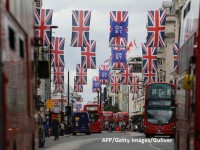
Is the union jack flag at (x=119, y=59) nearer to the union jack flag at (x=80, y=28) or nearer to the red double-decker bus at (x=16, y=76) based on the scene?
the union jack flag at (x=80, y=28)

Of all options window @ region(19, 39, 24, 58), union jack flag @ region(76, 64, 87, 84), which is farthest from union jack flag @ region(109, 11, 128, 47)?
window @ region(19, 39, 24, 58)

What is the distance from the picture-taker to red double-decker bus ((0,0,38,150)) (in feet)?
29.4

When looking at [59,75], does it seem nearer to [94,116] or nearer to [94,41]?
[94,41]

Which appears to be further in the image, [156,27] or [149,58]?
[149,58]

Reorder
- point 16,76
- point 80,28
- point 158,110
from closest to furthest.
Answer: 1. point 16,76
2. point 80,28
3. point 158,110

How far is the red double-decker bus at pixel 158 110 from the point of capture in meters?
50.9

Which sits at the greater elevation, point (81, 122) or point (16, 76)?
point (16, 76)

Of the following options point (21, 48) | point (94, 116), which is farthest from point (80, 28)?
point (94, 116)

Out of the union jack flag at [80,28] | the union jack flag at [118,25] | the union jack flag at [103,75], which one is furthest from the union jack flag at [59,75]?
the union jack flag at [103,75]

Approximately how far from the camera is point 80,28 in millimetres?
46344

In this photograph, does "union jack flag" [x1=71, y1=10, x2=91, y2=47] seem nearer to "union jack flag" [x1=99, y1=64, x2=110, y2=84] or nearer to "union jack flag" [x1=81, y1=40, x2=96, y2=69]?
"union jack flag" [x1=81, y1=40, x2=96, y2=69]

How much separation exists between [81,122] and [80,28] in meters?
33.5

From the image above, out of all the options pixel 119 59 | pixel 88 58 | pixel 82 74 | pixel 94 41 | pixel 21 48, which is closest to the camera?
pixel 21 48

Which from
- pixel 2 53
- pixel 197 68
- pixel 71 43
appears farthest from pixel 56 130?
pixel 2 53
